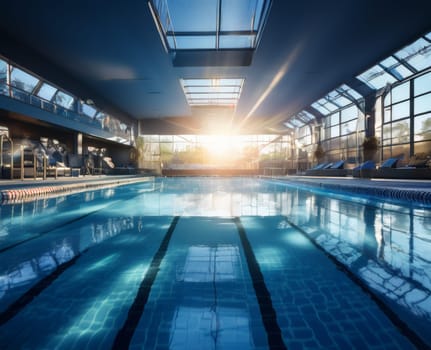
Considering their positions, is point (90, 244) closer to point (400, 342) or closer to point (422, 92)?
point (400, 342)

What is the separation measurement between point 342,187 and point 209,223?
3773mm

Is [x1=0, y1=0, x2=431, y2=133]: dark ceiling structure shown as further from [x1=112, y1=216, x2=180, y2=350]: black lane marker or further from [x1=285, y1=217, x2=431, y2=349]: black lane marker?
[x1=112, y1=216, x2=180, y2=350]: black lane marker

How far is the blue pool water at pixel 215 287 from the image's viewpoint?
2.78ft

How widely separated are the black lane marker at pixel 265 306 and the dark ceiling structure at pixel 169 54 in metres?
4.76

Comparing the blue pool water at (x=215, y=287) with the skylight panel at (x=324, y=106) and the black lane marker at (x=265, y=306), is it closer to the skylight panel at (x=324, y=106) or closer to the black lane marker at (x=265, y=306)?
the black lane marker at (x=265, y=306)

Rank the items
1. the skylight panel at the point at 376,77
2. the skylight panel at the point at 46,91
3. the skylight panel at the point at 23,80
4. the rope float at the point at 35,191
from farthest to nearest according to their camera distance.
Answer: the skylight panel at the point at 376,77
the skylight panel at the point at 46,91
the skylight panel at the point at 23,80
the rope float at the point at 35,191

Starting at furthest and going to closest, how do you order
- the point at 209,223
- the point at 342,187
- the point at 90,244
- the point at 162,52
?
the point at 162,52, the point at 342,187, the point at 209,223, the point at 90,244

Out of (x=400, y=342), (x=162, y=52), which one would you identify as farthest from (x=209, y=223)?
(x=162, y=52)

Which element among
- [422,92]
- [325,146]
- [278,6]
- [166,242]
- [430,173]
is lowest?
[166,242]

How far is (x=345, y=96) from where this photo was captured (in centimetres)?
972

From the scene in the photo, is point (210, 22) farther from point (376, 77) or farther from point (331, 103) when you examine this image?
point (331, 103)

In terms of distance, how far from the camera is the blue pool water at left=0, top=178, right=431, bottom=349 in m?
0.85

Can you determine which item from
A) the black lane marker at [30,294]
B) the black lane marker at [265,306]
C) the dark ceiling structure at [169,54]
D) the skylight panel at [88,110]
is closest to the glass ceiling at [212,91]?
the dark ceiling structure at [169,54]

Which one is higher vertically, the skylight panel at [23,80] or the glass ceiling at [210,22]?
the glass ceiling at [210,22]
